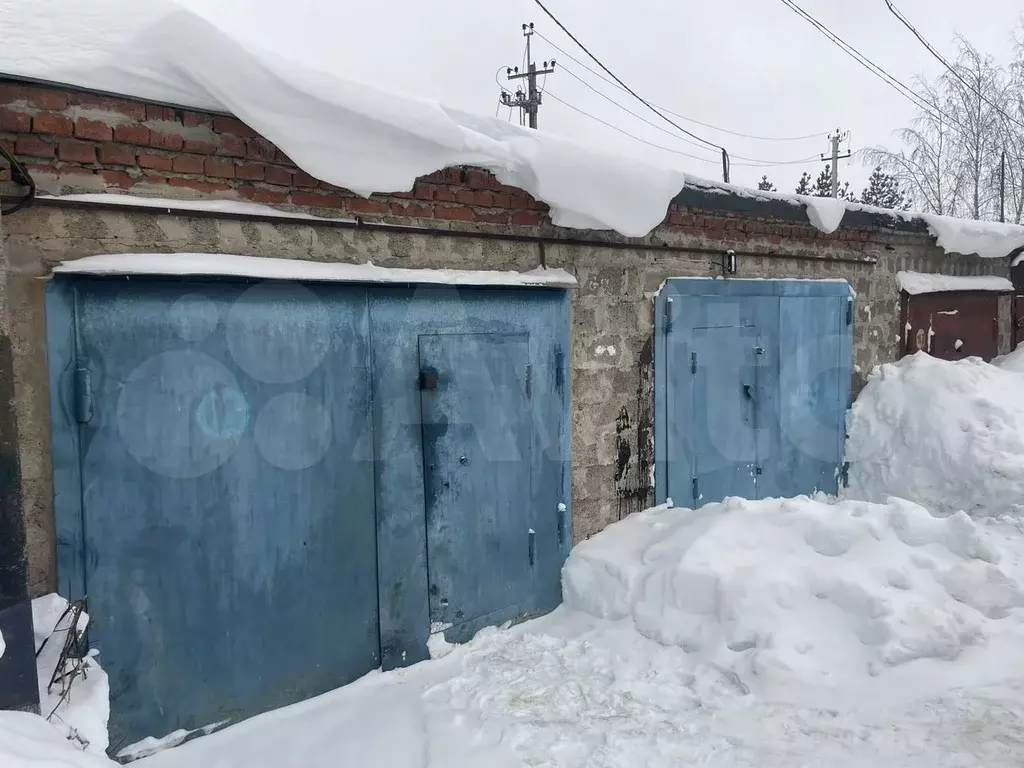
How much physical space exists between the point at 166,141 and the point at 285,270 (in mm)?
616

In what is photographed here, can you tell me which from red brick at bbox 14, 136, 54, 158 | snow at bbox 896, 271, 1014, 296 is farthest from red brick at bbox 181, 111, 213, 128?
snow at bbox 896, 271, 1014, 296

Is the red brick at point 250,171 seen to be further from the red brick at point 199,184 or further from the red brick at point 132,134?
the red brick at point 132,134

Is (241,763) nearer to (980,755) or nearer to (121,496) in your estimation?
(121,496)

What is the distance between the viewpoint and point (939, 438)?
6258mm

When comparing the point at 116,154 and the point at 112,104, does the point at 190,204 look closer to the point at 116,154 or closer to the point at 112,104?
the point at 116,154

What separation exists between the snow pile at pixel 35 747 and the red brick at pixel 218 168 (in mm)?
1914

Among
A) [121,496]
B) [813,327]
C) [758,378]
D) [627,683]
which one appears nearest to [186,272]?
[121,496]

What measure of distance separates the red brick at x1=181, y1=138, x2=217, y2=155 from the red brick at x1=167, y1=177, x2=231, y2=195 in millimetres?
108

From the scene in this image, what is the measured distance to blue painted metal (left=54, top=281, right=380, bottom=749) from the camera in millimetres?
2615

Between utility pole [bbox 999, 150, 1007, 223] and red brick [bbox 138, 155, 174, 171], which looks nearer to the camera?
red brick [bbox 138, 155, 174, 171]

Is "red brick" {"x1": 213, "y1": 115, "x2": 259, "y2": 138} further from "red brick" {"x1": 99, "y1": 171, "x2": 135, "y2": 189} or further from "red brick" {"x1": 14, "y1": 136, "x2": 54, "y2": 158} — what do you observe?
"red brick" {"x1": 14, "y1": 136, "x2": 54, "y2": 158}

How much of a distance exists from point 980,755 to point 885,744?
0.31 metres

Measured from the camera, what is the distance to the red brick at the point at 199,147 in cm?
278

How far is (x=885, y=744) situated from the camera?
2.78m
